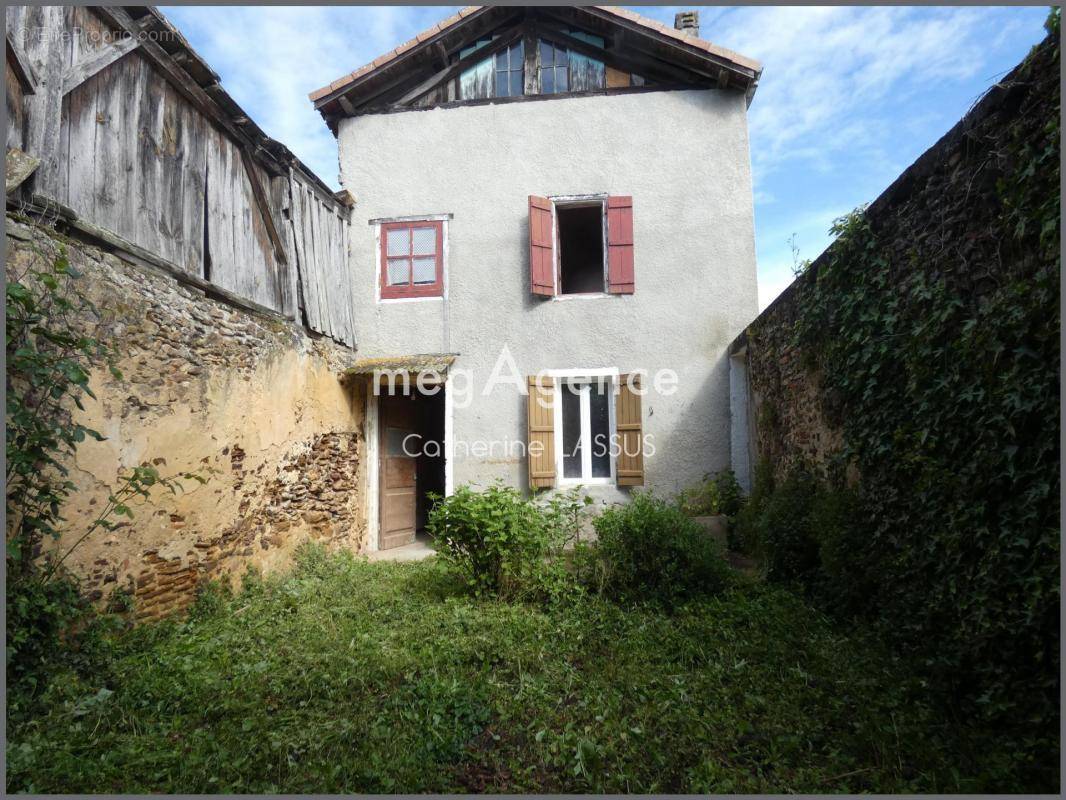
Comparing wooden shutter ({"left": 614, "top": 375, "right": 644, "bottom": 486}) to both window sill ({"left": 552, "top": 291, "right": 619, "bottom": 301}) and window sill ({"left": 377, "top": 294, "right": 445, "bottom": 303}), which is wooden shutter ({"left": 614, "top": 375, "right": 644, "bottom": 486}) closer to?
window sill ({"left": 552, "top": 291, "right": 619, "bottom": 301})

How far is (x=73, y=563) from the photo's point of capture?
3609 mm

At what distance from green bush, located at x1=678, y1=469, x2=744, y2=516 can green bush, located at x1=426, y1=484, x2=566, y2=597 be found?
2.62 metres

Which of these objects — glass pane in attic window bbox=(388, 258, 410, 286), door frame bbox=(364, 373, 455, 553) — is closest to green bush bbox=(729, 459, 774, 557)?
door frame bbox=(364, 373, 455, 553)

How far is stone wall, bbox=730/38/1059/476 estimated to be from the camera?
8.44ft

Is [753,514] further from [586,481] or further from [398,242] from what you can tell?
[398,242]

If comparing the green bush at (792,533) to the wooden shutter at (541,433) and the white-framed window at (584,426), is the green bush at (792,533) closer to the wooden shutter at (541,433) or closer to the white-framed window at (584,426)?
the white-framed window at (584,426)

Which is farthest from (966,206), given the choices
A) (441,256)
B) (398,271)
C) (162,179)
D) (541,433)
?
(398,271)

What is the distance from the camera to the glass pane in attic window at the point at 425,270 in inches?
308

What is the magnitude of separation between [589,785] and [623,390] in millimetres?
5254

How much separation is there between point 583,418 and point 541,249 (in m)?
2.30

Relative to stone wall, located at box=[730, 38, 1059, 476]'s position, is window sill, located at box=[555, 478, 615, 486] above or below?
below

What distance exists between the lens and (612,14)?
7.47 metres

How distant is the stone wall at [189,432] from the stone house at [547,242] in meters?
1.62

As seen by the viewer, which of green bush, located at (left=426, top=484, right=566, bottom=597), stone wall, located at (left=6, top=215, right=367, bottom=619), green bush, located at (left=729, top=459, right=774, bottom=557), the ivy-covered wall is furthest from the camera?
green bush, located at (left=729, top=459, right=774, bottom=557)
